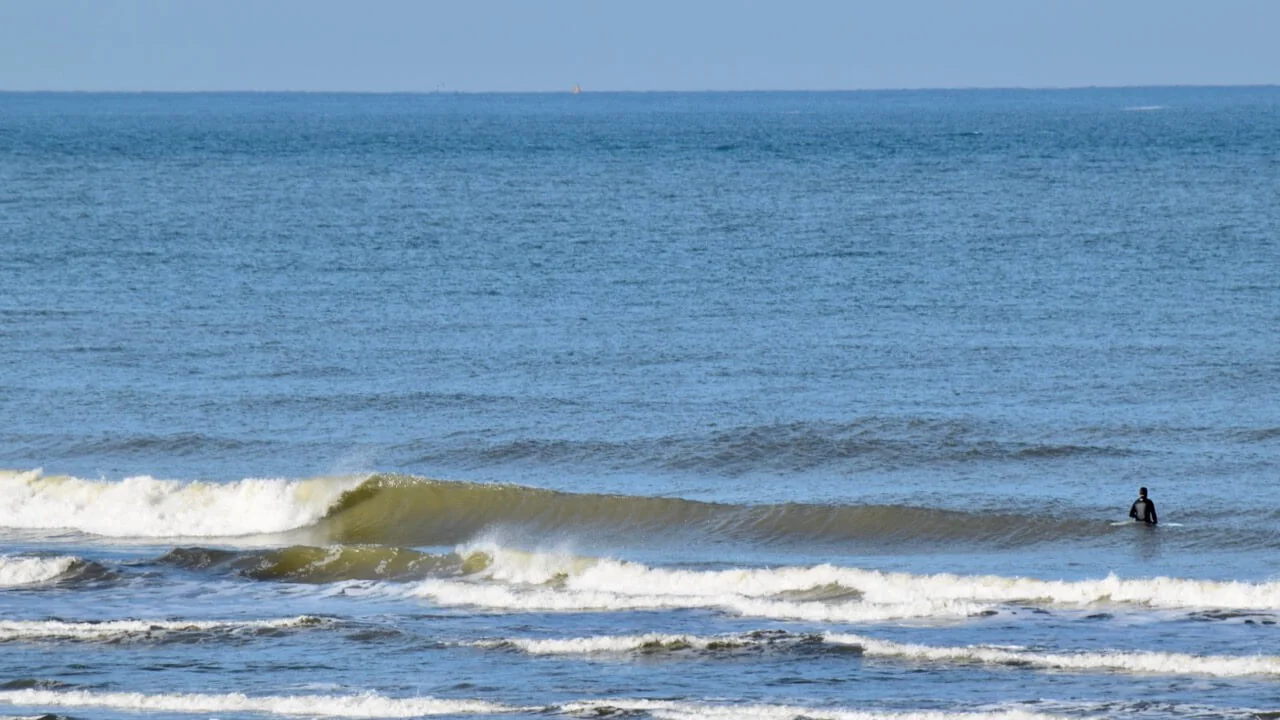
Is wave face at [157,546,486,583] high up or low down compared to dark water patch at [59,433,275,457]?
down

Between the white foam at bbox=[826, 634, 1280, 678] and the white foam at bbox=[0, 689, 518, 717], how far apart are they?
15.4 feet

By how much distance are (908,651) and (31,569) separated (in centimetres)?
1219

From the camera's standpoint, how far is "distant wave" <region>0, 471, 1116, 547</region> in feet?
91.0

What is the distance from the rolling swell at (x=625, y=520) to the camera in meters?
27.4

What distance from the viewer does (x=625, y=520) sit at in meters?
28.7

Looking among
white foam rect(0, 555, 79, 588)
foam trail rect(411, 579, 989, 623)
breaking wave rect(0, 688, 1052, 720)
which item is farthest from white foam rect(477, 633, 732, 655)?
white foam rect(0, 555, 79, 588)

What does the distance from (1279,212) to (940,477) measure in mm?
46816

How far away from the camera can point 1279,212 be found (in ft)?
236

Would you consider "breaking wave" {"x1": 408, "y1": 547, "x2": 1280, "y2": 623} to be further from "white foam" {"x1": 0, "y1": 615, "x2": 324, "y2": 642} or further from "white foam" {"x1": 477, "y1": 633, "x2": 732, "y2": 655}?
"white foam" {"x1": 0, "y1": 615, "x2": 324, "y2": 642}

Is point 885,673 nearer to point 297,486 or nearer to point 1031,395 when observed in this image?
point 297,486

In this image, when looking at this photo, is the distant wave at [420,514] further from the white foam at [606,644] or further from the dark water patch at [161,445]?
the white foam at [606,644]

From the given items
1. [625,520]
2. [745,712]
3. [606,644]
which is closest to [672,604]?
[606,644]

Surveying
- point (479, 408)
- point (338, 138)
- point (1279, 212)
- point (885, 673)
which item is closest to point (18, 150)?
point (338, 138)

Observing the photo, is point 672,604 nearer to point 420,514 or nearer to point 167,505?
point 420,514
